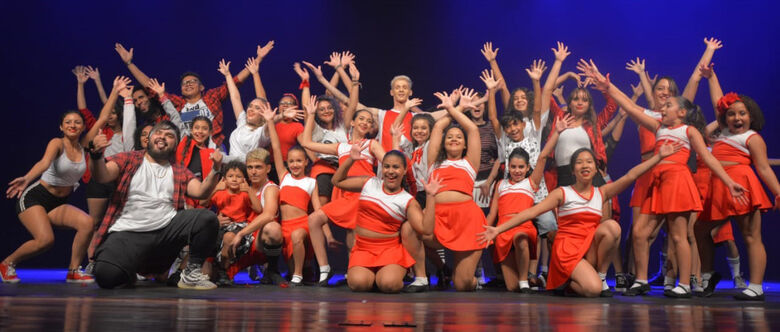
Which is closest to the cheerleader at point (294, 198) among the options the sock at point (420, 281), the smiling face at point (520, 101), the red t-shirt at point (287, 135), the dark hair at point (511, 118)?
the red t-shirt at point (287, 135)

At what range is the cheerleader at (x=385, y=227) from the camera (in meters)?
4.05

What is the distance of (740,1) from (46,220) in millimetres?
5659

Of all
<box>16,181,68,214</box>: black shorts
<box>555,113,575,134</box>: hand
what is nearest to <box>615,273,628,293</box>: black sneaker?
<box>555,113,575,134</box>: hand

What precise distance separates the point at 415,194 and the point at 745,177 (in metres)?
1.95

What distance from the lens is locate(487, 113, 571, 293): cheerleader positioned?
428 cm

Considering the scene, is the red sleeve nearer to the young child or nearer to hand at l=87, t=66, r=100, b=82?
the young child

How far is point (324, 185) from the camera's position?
5.00 metres

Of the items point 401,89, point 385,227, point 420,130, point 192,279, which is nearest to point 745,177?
point 420,130

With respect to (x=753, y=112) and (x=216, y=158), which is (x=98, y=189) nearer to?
(x=216, y=158)

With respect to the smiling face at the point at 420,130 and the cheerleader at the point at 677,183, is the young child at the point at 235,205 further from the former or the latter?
the cheerleader at the point at 677,183

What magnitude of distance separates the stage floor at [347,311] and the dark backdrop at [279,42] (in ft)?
9.10

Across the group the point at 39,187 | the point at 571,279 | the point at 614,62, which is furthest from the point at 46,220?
the point at 614,62

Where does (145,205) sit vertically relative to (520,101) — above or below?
below

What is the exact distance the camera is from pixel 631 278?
482 cm
